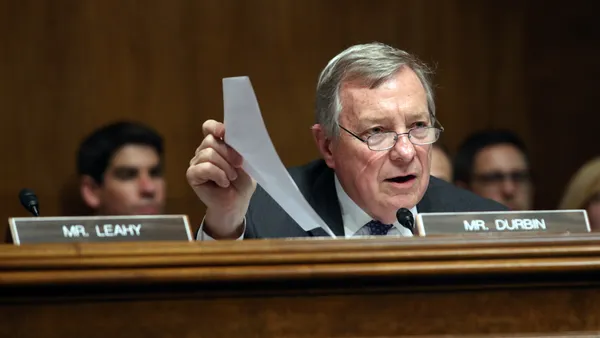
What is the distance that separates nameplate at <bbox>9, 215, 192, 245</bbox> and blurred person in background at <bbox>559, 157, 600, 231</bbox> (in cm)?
175

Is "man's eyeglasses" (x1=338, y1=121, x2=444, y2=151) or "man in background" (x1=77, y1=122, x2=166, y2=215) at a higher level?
"man's eyeglasses" (x1=338, y1=121, x2=444, y2=151)

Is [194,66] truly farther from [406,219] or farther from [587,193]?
[406,219]

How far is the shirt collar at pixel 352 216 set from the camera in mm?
1988

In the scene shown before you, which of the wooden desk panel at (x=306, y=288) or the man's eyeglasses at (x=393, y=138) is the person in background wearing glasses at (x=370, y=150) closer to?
the man's eyeglasses at (x=393, y=138)

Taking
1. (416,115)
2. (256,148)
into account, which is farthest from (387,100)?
(256,148)

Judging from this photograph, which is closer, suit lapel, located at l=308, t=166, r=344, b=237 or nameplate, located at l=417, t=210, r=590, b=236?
nameplate, located at l=417, t=210, r=590, b=236

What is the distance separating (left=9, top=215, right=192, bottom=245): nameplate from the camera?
54.6 inches

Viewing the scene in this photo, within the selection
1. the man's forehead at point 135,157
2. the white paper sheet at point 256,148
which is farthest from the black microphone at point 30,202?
the man's forehead at point 135,157

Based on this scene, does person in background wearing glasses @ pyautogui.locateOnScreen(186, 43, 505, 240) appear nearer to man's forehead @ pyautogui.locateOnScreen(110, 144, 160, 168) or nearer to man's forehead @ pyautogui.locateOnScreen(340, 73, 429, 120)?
man's forehead @ pyautogui.locateOnScreen(340, 73, 429, 120)

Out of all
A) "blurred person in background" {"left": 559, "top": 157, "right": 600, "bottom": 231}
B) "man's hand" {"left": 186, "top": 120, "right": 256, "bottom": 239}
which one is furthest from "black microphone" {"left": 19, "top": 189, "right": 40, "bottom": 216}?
"blurred person in background" {"left": 559, "top": 157, "right": 600, "bottom": 231}

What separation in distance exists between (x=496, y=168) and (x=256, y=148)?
6.84 ft

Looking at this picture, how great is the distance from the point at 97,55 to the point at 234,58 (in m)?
0.56

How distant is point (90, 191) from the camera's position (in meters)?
3.17

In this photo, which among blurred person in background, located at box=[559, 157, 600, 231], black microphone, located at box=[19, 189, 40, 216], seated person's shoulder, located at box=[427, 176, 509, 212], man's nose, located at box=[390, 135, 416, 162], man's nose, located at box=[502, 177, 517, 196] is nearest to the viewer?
black microphone, located at box=[19, 189, 40, 216]
